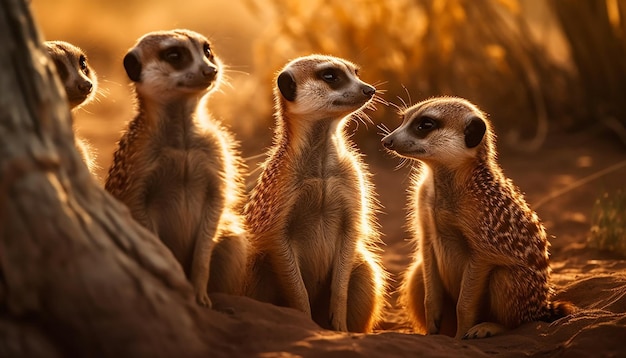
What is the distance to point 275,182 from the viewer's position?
12.1ft

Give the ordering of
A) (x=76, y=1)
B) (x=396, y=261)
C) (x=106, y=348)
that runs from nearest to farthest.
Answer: (x=106, y=348) < (x=396, y=261) < (x=76, y=1)

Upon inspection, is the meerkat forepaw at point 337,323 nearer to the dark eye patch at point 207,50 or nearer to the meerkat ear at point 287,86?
the meerkat ear at point 287,86

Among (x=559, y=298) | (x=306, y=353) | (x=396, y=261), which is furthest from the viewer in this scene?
(x=396, y=261)

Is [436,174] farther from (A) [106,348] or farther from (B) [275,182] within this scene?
(A) [106,348]

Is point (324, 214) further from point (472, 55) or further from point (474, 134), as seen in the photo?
point (472, 55)

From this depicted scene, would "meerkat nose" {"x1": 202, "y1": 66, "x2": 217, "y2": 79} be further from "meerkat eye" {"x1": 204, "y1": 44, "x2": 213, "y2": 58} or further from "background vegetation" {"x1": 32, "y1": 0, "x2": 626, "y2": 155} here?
"background vegetation" {"x1": 32, "y1": 0, "x2": 626, "y2": 155}

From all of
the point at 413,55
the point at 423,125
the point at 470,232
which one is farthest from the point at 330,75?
the point at 413,55

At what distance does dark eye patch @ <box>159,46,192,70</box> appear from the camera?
3416 millimetres

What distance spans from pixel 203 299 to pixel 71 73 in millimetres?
1129

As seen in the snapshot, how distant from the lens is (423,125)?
3842mm

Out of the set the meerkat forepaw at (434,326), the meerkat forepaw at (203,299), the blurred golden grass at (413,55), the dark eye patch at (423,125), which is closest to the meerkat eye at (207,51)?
the dark eye patch at (423,125)

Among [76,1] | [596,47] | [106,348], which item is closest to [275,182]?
[106,348]

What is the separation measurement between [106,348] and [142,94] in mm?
1364

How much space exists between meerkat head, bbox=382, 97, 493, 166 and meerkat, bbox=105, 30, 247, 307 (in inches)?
30.6
